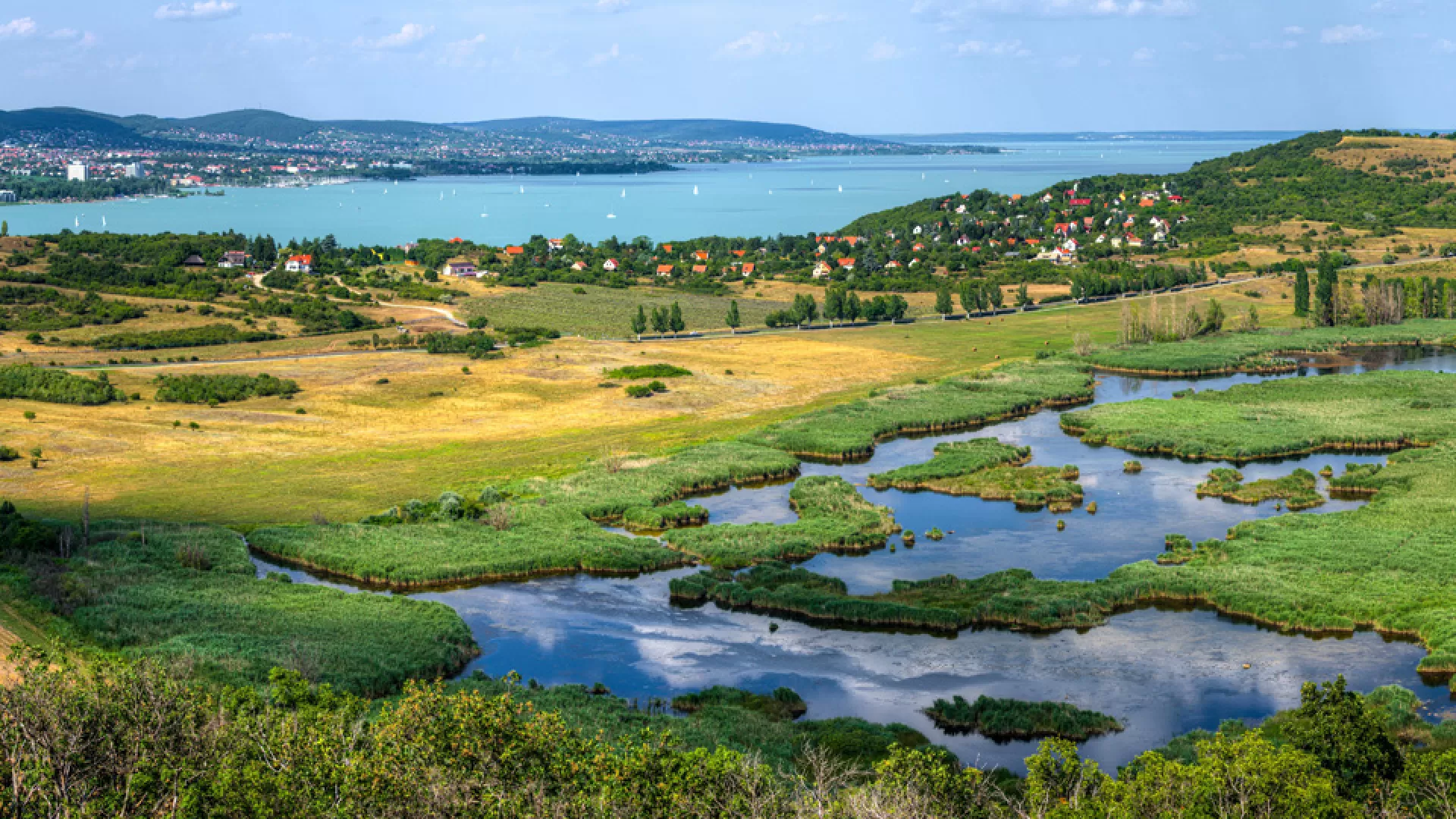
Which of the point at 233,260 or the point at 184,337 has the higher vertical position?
the point at 233,260

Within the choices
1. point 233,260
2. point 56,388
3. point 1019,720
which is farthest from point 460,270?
point 1019,720

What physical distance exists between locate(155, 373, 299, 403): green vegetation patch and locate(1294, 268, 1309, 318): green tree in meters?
88.9

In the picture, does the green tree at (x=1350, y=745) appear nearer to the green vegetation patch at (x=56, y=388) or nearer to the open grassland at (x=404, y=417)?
the open grassland at (x=404, y=417)

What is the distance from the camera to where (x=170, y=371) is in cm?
9375

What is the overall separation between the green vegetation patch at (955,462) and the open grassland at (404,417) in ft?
42.0

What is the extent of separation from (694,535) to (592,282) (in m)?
103

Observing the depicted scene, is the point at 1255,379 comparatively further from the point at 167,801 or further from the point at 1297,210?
the point at 1297,210

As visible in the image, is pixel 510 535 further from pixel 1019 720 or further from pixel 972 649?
pixel 1019 720

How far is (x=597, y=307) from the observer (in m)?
135

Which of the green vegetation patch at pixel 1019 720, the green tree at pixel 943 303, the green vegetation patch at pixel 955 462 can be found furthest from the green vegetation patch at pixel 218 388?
the green tree at pixel 943 303

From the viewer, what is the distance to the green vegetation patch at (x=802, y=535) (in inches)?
2076

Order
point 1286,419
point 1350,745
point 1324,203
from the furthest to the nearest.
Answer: point 1324,203, point 1286,419, point 1350,745

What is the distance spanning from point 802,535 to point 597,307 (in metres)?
83.4

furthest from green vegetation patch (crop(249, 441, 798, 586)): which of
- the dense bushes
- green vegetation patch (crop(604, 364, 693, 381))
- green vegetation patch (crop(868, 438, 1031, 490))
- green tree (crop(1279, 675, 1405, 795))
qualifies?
the dense bushes
